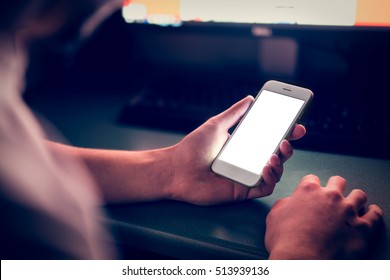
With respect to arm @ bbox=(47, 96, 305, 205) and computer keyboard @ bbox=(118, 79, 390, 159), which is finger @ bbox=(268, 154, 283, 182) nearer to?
arm @ bbox=(47, 96, 305, 205)

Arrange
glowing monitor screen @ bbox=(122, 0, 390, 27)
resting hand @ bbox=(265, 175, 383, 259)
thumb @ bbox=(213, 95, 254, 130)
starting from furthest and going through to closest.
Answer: glowing monitor screen @ bbox=(122, 0, 390, 27) < thumb @ bbox=(213, 95, 254, 130) < resting hand @ bbox=(265, 175, 383, 259)

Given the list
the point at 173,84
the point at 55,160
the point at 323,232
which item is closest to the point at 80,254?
the point at 55,160

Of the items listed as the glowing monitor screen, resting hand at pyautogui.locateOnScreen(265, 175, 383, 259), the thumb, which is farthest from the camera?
the glowing monitor screen

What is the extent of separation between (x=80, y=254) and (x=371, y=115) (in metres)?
0.42

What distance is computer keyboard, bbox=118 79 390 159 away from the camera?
589 mm

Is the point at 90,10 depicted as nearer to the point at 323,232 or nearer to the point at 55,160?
the point at 55,160

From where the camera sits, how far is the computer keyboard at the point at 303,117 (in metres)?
0.59

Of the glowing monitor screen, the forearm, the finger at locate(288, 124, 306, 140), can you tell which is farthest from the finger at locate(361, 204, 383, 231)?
the glowing monitor screen

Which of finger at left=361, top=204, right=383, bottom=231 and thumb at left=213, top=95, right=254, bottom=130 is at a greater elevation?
thumb at left=213, top=95, right=254, bottom=130

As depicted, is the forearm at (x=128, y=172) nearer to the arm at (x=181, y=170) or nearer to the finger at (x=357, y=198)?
the arm at (x=181, y=170)

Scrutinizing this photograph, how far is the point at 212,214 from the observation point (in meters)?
0.49

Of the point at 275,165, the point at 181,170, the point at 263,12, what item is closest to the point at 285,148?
the point at 275,165

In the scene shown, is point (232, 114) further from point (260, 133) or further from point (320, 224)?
point (320, 224)

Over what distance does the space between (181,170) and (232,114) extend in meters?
0.09
